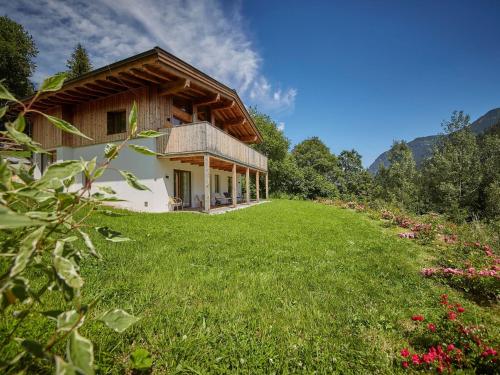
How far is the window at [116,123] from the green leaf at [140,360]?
1373cm

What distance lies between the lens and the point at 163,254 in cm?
492

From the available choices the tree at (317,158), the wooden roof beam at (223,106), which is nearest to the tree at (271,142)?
the tree at (317,158)

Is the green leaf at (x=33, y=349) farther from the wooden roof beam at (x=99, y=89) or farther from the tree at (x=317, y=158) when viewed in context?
the tree at (x=317, y=158)

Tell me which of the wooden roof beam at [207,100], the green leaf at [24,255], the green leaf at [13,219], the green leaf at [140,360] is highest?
the wooden roof beam at [207,100]

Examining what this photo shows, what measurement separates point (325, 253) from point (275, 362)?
369cm

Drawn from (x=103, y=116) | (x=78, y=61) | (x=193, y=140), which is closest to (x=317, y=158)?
(x=193, y=140)

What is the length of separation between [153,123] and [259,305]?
1171cm

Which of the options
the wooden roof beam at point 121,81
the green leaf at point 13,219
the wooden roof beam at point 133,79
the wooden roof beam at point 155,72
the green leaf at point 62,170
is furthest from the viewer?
the wooden roof beam at point 121,81

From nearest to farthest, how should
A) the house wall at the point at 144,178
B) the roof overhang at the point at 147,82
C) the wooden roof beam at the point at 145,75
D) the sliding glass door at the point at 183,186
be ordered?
1. the roof overhang at the point at 147,82
2. the wooden roof beam at the point at 145,75
3. the house wall at the point at 144,178
4. the sliding glass door at the point at 183,186

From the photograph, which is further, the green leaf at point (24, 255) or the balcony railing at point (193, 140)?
the balcony railing at point (193, 140)

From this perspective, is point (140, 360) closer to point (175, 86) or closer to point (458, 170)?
point (175, 86)

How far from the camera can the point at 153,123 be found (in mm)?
12617

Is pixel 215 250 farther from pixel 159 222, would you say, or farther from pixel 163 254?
pixel 159 222

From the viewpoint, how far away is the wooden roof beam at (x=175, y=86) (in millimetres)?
11680
